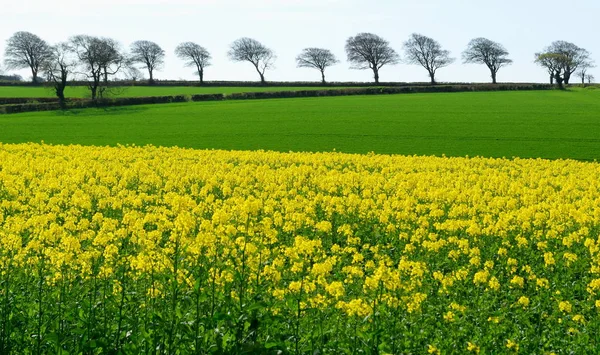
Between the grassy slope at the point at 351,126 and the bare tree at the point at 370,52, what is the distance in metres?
48.2

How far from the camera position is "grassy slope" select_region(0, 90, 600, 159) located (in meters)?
40.0

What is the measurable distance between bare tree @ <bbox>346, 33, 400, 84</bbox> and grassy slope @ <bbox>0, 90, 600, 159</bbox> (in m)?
48.2

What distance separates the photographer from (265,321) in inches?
276

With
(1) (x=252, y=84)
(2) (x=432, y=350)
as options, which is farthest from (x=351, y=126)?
(1) (x=252, y=84)

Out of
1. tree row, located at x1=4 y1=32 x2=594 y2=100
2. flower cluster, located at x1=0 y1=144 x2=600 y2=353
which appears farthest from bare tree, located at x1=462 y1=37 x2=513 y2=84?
flower cluster, located at x1=0 y1=144 x2=600 y2=353

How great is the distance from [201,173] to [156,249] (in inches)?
387

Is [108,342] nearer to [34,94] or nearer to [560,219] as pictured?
[560,219]

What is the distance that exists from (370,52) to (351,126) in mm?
73214

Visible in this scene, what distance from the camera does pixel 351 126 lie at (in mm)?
49844

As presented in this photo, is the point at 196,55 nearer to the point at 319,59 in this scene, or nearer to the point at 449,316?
the point at 319,59

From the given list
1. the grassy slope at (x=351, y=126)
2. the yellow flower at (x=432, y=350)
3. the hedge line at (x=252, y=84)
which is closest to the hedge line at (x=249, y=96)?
the grassy slope at (x=351, y=126)

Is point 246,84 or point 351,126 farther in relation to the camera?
point 246,84

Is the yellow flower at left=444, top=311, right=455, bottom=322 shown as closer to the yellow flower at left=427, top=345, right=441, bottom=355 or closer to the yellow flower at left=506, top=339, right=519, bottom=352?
the yellow flower at left=427, top=345, right=441, bottom=355

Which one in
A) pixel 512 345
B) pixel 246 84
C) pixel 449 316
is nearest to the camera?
pixel 512 345
